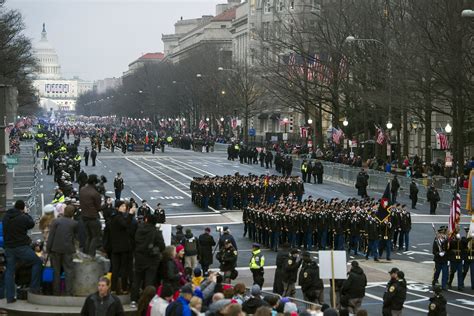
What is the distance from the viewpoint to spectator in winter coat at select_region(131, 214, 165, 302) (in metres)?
16.2

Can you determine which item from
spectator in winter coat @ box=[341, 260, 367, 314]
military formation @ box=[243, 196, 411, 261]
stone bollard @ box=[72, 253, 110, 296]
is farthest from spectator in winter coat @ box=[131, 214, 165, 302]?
military formation @ box=[243, 196, 411, 261]

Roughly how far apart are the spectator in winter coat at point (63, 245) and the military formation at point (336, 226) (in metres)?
15.3

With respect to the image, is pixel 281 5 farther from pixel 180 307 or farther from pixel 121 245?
pixel 180 307

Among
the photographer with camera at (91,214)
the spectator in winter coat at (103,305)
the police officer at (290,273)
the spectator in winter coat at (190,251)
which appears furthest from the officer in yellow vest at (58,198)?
the spectator in winter coat at (103,305)

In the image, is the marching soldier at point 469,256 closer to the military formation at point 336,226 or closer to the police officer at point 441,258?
the police officer at point 441,258

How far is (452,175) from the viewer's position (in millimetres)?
54562

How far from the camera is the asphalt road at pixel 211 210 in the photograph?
964 inches

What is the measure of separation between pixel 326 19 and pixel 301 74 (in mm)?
7330

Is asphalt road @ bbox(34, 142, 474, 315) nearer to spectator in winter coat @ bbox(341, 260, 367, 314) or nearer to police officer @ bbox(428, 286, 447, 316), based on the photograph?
spectator in winter coat @ bbox(341, 260, 367, 314)

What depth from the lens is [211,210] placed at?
45.0 m

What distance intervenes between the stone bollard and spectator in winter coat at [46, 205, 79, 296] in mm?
94

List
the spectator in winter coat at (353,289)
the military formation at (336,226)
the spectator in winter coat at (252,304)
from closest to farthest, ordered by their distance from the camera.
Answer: the spectator in winter coat at (252,304) < the spectator in winter coat at (353,289) < the military formation at (336,226)

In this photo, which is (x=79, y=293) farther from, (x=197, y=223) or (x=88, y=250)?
(x=197, y=223)

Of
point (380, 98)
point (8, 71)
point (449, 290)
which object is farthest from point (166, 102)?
point (449, 290)
